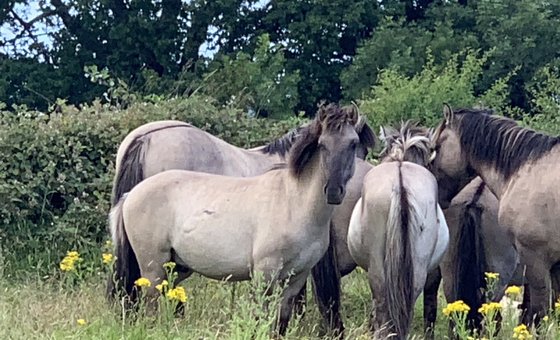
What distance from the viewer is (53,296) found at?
22.5 feet

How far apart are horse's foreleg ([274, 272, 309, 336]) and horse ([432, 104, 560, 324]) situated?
1.63 metres

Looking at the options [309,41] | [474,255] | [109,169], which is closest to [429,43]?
[309,41]

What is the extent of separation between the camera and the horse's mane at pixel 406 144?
6289 millimetres

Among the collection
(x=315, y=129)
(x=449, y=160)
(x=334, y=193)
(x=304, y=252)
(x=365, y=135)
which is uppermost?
(x=315, y=129)

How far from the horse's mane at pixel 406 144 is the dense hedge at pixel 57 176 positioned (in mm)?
3380

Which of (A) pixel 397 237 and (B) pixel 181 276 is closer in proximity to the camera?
(A) pixel 397 237

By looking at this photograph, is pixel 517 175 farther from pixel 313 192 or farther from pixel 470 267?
pixel 313 192

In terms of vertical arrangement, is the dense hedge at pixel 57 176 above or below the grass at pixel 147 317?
above

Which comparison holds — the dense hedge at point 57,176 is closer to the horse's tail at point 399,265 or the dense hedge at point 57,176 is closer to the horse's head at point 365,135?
the horse's head at point 365,135

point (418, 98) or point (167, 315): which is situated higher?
point (418, 98)

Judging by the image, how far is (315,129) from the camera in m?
5.63

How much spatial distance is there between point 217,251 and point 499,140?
7.90 feet

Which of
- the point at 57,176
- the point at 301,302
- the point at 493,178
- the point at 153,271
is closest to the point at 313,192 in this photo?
the point at 153,271

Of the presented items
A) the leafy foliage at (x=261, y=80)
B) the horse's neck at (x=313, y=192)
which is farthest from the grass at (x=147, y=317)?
the leafy foliage at (x=261, y=80)
